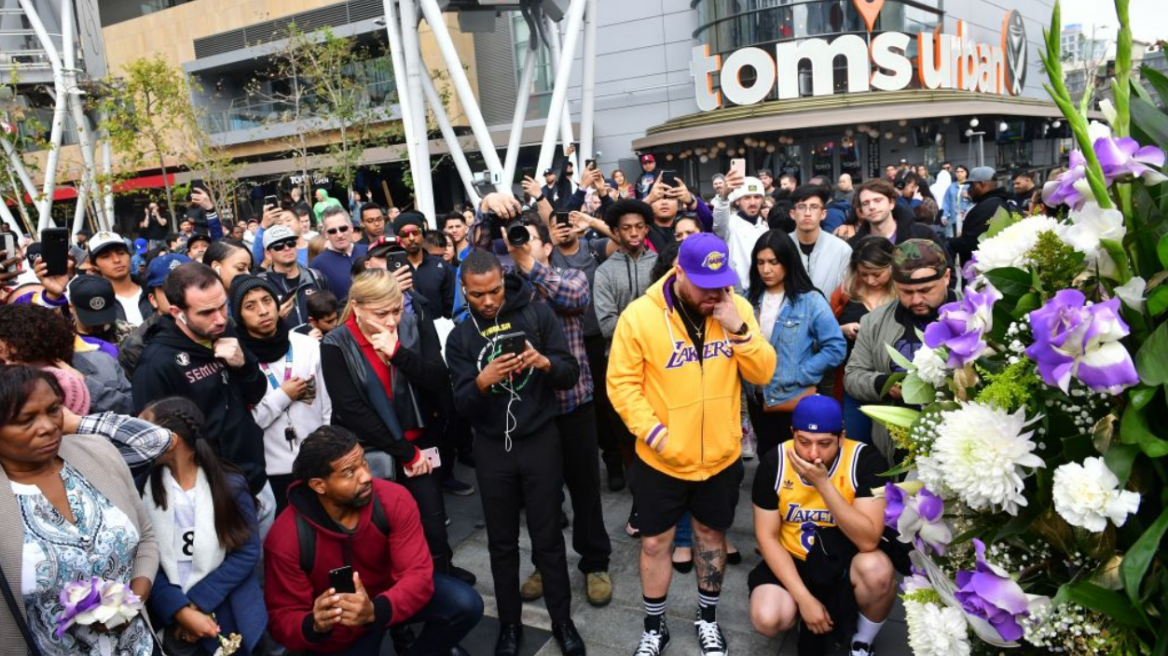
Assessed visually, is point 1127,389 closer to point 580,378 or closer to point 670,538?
point 670,538

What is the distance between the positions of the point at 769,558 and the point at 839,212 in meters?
5.16

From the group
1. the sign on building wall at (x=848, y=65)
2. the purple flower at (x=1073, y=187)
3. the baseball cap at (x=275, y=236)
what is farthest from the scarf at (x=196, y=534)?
the sign on building wall at (x=848, y=65)

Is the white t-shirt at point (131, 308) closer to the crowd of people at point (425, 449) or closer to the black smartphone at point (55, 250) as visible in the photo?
the black smartphone at point (55, 250)

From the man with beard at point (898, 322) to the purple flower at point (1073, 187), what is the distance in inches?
83.1

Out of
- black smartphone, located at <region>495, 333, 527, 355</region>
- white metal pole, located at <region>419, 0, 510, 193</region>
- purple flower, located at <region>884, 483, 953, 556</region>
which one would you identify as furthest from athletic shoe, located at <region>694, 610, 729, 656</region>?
→ white metal pole, located at <region>419, 0, 510, 193</region>

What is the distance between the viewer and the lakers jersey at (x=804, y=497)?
3410 mm

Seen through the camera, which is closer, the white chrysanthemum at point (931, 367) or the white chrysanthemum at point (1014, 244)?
the white chrysanthemum at point (1014, 244)

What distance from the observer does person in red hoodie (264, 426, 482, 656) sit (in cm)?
311

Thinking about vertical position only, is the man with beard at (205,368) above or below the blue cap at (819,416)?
above

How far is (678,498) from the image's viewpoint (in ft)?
11.5

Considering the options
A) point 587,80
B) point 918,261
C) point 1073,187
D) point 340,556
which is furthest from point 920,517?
point 587,80

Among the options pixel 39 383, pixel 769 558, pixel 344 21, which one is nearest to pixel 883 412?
pixel 769 558

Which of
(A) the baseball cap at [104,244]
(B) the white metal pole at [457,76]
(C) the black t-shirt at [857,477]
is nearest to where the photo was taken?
(C) the black t-shirt at [857,477]

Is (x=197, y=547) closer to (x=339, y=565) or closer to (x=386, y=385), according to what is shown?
(x=339, y=565)
